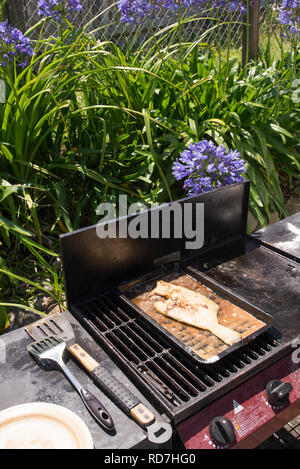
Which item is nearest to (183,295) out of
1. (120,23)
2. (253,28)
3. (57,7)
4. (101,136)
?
(101,136)

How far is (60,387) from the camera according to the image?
122cm

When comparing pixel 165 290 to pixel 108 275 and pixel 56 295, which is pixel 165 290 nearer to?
pixel 108 275

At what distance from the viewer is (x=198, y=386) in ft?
3.96

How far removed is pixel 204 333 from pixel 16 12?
2986mm

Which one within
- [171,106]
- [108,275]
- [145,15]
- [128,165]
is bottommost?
[108,275]

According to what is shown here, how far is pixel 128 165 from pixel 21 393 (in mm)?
1667

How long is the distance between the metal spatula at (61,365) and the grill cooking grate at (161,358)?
0.44 ft

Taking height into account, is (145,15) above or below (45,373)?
above

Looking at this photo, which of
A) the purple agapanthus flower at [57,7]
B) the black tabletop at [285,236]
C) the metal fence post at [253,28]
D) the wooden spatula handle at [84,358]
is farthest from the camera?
the metal fence post at [253,28]

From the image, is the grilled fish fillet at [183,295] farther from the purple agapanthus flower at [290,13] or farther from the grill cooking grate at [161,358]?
the purple agapanthus flower at [290,13]

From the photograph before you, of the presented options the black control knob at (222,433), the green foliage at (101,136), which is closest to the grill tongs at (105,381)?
the black control knob at (222,433)

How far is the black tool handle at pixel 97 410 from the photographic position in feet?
3.55

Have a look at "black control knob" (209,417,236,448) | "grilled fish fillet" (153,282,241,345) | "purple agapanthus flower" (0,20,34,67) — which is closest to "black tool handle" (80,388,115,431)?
"black control knob" (209,417,236,448)
